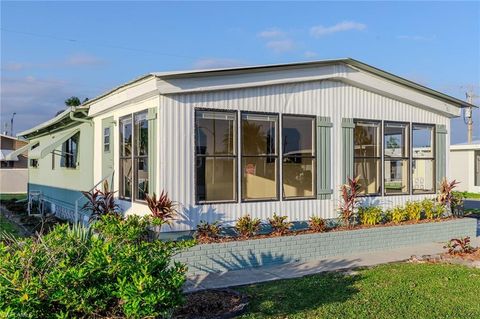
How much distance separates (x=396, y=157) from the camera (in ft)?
35.2

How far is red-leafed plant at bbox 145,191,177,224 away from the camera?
290 inches

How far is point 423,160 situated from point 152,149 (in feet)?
22.7

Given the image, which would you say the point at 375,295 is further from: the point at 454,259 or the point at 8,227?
the point at 8,227

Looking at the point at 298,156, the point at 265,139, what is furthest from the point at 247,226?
the point at 298,156

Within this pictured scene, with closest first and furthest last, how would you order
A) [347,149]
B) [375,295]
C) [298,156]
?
1. [375,295]
2. [298,156]
3. [347,149]

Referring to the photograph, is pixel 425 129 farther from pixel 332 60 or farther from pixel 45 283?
pixel 45 283

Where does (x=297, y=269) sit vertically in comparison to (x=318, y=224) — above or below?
below

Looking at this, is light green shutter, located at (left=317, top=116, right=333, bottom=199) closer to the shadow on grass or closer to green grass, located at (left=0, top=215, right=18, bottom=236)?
the shadow on grass

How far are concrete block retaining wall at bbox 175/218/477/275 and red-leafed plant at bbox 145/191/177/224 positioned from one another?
0.69m

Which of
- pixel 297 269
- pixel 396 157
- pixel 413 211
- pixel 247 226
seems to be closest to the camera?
pixel 297 269

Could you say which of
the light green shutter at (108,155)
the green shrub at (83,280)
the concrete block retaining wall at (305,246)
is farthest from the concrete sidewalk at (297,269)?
the light green shutter at (108,155)

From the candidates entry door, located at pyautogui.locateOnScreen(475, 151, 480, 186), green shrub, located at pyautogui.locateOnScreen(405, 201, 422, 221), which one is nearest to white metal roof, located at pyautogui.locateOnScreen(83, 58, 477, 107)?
→ green shrub, located at pyautogui.locateOnScreen(405, 201, 422, 221)

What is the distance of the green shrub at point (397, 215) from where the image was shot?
32.8 feet

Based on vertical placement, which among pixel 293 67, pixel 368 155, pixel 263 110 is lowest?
pixel 368 155
